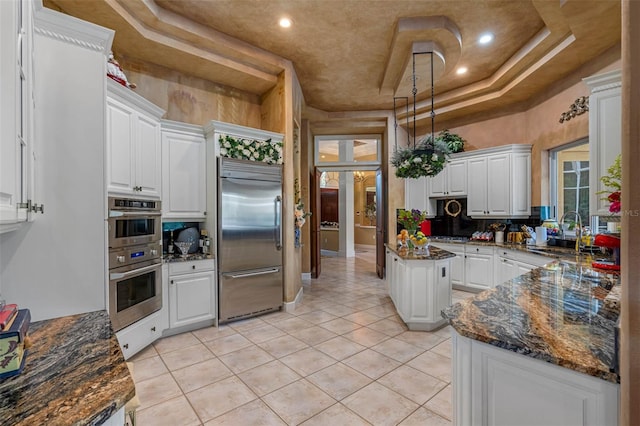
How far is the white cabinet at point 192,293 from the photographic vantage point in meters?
3.38

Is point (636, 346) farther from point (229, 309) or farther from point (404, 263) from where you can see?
point (229, 309)

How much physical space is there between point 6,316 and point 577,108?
219 inches

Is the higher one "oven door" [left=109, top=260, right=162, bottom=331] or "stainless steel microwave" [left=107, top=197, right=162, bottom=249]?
"stainless steel microwave" [left=107, top=197, right=162, bottom=249]

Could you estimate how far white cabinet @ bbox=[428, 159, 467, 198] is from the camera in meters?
5.60

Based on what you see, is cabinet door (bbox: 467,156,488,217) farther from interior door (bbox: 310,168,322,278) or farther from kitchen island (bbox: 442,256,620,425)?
kitchen island (bbox: 442,256,620,425)

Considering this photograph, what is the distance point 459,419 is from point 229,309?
296cm

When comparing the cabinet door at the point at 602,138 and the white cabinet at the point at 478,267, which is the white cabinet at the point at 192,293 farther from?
the white cabinet at the point at 478,267

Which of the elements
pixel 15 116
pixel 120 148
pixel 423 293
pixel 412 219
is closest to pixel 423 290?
pixel 423 293

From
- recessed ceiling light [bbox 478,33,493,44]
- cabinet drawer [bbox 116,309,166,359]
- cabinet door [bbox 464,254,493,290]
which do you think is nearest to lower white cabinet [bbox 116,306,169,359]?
cabinet drawer [bbox 116,309,166,359]

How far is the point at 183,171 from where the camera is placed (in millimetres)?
3676

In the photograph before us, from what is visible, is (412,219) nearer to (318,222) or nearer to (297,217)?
(297,217)

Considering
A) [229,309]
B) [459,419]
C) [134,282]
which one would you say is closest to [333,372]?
[459,419]

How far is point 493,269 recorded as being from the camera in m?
4.84

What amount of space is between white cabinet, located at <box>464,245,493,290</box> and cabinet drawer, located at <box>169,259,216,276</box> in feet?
13.7
